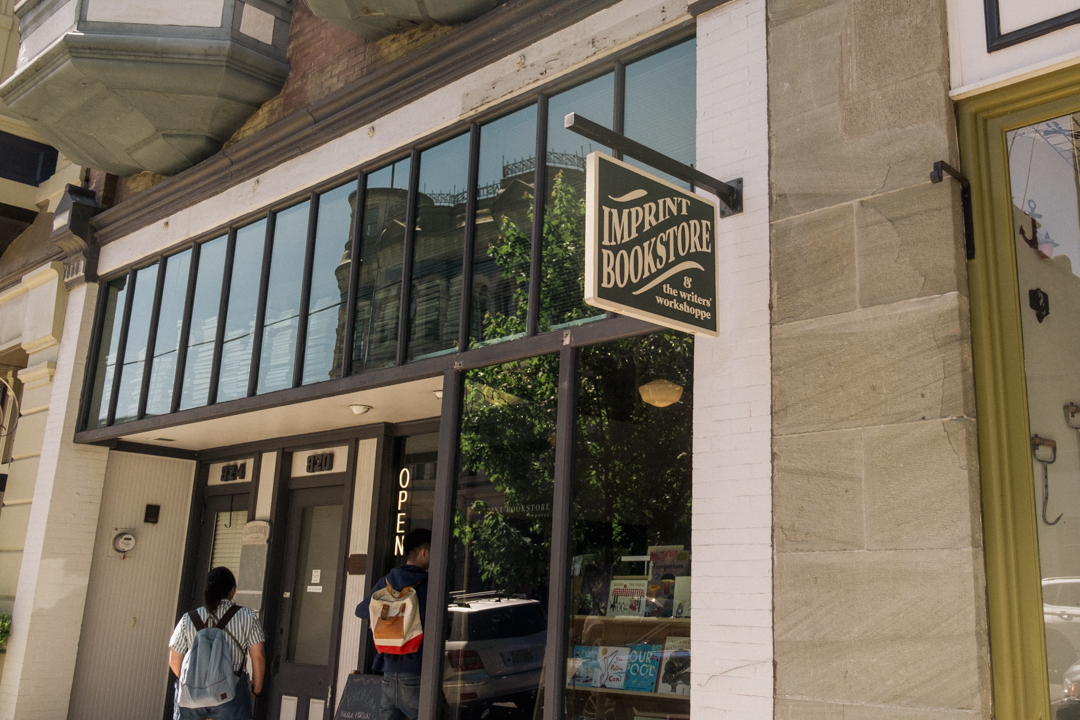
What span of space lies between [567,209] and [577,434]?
1574 millimetres

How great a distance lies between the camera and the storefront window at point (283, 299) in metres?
8.53

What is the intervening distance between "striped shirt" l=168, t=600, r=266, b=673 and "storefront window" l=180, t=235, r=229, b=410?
10.4 feet

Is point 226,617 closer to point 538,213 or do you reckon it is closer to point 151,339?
point 538,213

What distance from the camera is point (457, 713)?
6309 mm

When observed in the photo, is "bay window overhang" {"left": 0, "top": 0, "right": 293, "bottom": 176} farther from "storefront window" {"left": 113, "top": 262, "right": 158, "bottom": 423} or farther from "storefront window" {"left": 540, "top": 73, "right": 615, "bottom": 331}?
"storefront window" {"left": 540, "top": 73, "right": 615, "bottom": 331}

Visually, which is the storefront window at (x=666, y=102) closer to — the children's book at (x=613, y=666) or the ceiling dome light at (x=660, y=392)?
the ceiling dome light at (x=660, y=392)

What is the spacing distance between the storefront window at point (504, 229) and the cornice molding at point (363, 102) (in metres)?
0.63

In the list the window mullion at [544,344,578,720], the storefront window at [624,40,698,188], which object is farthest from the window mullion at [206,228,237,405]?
the storefront window at [624,40,698,188]

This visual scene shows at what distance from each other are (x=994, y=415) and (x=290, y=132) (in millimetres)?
6803

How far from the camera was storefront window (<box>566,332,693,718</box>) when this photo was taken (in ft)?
17.3

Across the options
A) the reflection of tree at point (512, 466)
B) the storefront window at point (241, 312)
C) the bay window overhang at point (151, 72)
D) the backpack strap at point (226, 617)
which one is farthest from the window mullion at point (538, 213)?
the bay window overhang at point (151, 72)

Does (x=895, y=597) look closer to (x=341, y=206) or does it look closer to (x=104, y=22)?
(x=341, y=206)

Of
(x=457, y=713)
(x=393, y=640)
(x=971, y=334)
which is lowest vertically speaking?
(x=457, y=713)

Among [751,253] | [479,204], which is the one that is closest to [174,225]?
[479,204]
